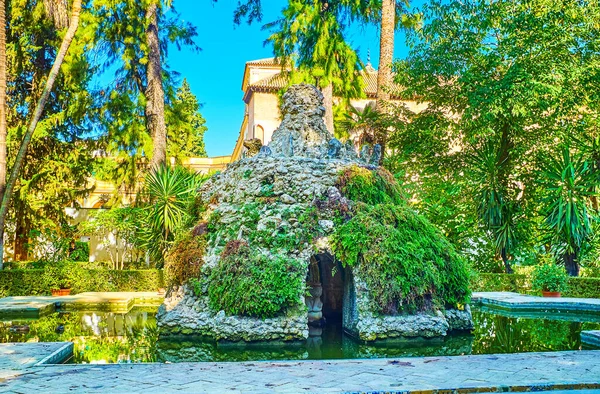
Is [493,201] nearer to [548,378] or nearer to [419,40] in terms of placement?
[419,40]

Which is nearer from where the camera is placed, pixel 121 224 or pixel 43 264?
pixel 43 264

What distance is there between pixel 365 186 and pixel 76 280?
38.1 feet

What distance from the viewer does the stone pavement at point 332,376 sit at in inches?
205

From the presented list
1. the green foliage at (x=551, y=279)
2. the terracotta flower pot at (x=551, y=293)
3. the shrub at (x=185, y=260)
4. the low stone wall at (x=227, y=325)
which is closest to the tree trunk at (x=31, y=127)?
the shrub at (x=185, y=260)

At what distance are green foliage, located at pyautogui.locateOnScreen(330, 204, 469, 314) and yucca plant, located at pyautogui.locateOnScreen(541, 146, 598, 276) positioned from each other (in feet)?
27.9

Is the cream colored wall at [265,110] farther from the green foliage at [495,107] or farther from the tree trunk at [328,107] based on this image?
the tree trunk at [328,107]

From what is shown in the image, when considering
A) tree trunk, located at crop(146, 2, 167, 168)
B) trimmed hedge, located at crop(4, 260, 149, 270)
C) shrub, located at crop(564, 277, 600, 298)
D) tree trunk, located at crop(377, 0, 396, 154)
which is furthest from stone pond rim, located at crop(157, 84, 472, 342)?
trimmed hedge, located at crop(4, 260, 149, 270)

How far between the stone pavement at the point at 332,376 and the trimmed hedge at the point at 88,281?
11781mm

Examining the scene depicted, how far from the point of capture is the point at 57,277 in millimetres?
17234

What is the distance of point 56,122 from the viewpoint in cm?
2208

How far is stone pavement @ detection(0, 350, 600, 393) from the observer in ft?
17.0

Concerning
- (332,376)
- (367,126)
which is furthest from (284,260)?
(367,126)

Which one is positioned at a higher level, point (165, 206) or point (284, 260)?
point (165, 206)

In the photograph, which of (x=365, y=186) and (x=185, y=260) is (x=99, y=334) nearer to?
(x=185, y=260)
